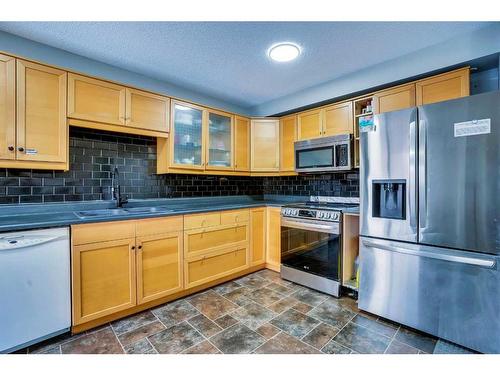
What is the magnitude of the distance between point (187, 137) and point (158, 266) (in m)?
1.46

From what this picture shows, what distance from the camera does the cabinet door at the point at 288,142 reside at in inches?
129

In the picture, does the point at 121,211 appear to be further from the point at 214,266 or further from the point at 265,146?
the point at 265,146

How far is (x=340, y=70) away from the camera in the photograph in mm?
2490

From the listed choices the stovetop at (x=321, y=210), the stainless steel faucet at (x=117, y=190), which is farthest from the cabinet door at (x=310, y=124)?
the stainless steel faucet at (x=117, y=190)

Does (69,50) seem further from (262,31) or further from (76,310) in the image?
(76,310)

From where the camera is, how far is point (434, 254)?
1.73 m

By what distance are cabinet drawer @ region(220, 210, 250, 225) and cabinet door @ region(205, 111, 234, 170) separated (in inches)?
25.1

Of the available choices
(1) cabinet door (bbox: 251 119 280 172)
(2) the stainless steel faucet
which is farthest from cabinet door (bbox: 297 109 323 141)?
(2) the stainless steel faucet

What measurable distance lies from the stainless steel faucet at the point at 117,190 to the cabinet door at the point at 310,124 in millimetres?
2244

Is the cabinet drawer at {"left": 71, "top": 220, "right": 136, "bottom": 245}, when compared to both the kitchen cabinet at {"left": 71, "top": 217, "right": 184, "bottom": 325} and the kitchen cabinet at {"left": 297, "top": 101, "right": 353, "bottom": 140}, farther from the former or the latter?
the kitchen cabinet at {"left": 297, "top": 101, "right": 353, "bottom": 140}

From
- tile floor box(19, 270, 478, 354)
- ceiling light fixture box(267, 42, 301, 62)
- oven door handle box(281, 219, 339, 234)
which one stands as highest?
ceiling light fixture box(267, 42, 301, 62)

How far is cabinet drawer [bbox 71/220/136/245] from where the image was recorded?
179 cm

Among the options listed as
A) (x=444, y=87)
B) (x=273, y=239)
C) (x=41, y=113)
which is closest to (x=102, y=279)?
(x=41, y=113)
